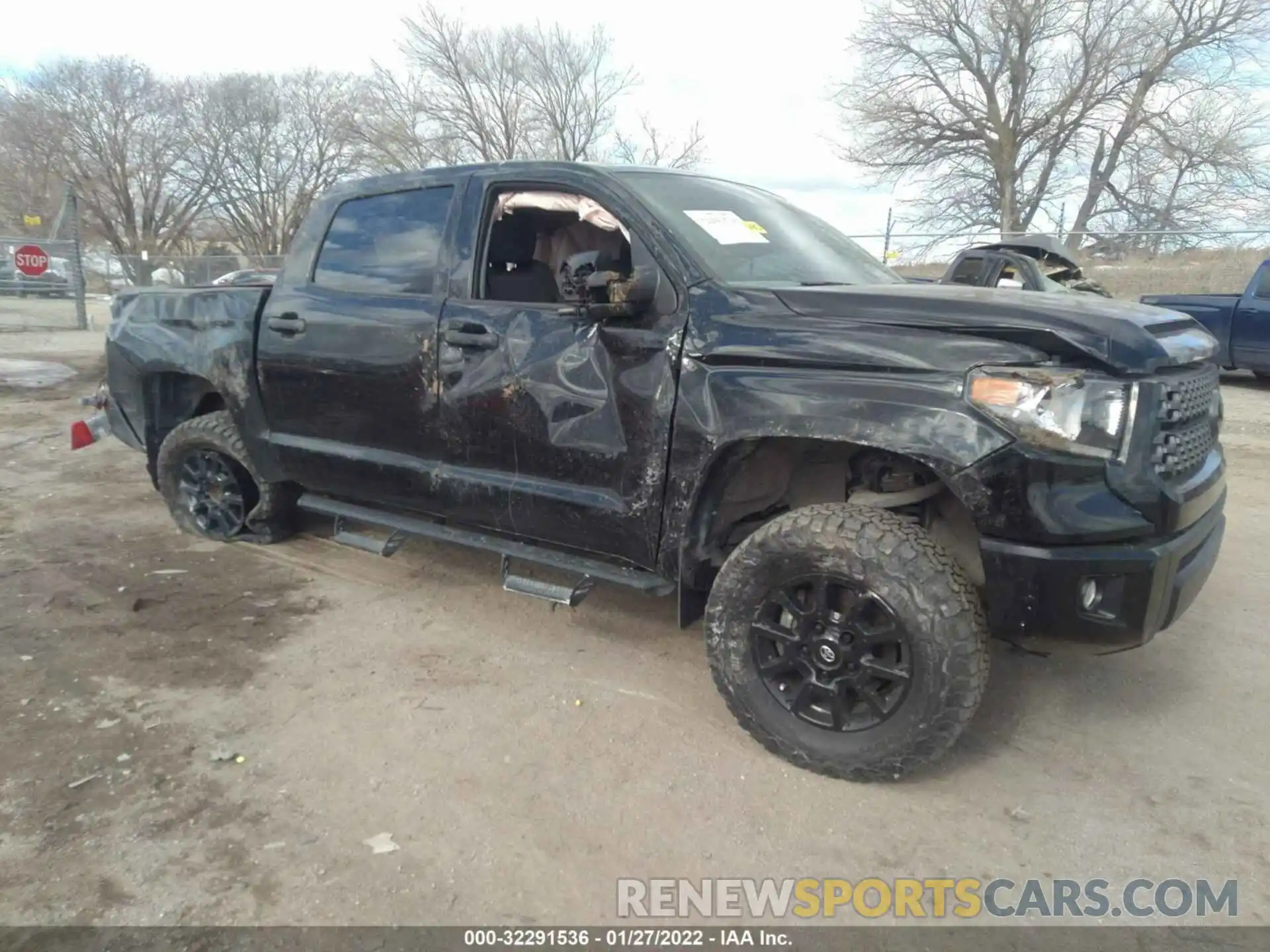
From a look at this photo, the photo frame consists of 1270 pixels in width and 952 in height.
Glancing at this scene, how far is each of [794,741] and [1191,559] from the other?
1.34 metres

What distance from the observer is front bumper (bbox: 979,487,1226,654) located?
253 centimetres

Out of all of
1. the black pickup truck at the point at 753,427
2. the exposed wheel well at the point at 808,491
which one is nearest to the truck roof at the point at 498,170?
the black pickup truck at the point at 753,427

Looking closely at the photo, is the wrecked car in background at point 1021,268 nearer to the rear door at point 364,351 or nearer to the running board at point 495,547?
the rear door at point 364,351

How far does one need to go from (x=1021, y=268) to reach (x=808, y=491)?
6.94m

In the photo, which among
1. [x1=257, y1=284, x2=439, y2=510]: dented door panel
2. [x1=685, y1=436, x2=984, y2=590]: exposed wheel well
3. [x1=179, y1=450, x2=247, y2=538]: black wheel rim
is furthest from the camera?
[x1=179, y1=450, x2=247, y2=538]: black wheel rim

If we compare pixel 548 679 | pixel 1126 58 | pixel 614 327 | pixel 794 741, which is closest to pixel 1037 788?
pixel 794 741

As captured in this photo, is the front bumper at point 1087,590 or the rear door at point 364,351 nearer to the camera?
the front bumper at point 1087,590

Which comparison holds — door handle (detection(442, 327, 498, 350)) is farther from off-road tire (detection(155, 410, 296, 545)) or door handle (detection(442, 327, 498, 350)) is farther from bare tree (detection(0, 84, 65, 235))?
bare tree (detection(0, 84, 65, 235))

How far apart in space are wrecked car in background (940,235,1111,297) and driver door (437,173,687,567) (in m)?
6.44

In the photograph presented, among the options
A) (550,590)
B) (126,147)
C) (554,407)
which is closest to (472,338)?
(554,407)

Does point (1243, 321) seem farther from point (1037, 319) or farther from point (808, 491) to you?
point (1037, 319)

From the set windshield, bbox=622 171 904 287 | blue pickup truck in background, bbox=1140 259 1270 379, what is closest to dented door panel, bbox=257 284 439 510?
windshield, bbox=622 171 904 287

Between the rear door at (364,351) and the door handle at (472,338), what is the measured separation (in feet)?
0.33

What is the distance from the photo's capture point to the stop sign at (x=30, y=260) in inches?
750
